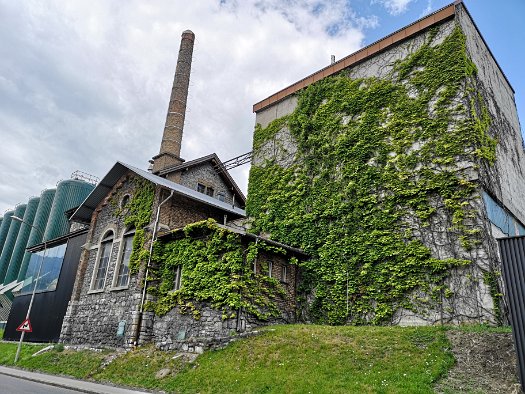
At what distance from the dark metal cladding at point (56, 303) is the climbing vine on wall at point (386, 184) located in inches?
440

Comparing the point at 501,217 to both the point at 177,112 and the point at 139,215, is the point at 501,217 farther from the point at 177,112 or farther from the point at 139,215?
the point at 177,112

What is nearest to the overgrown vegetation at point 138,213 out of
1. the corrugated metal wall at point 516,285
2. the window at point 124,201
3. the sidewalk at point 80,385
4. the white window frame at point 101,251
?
the window at point 124,201

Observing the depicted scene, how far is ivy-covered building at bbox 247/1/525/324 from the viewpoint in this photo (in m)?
12.7

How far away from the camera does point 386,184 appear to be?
14.7 metres

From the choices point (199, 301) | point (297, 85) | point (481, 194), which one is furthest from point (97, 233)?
point (481, 194)

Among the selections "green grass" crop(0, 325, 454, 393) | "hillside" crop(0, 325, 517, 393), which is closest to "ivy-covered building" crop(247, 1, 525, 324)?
"hillside" crop(0, 325, 517, 393)

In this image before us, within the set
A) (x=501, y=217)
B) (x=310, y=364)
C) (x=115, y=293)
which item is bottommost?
(x=310, y=364)

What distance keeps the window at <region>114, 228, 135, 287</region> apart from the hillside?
191 inches

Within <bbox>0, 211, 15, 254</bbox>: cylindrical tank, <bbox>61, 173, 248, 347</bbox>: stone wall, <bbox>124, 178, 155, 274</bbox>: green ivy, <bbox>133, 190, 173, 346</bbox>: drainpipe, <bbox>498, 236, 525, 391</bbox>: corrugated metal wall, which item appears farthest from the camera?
<bbox>0, 211, 15, 254</bbox>: cylindrical tank

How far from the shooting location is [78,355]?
53.1 feet

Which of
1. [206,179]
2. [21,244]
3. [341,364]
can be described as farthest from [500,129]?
[21,244]

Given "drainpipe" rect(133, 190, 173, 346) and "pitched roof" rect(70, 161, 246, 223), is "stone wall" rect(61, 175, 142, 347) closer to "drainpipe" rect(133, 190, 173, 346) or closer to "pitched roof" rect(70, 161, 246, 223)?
"drainpipe" rect(133, 190, 173, 346)

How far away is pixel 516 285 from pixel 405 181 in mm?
6667

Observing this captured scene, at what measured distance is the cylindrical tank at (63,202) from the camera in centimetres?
4316
